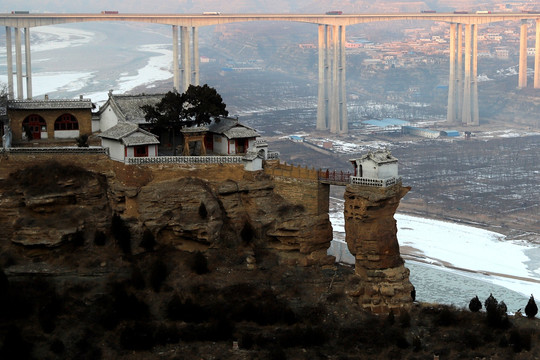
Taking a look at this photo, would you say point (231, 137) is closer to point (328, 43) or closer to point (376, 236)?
point (376, 236)

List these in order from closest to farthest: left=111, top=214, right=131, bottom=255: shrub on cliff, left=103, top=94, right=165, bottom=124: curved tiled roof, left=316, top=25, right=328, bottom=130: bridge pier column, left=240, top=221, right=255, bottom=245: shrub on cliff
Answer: left=111, top=214, right=131, bottom=255: shrub on cliff < left=240, top=221, right=255, bottom=245: shrub on cliff < left=103, top=94, right=165, bottom=124: curved tiled roof < left=316, top=25, right=328, bottom=130: bridge pier column

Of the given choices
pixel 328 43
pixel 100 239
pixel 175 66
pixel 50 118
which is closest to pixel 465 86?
pixel 328 43

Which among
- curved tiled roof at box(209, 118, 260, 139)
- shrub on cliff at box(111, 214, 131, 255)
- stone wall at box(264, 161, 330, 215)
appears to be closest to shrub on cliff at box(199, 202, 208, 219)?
shrub on cliff at box(111, 214, 131, 255)

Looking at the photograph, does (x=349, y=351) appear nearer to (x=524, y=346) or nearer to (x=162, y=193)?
(x=524, y=346)

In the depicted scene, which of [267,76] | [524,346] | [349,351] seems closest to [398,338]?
[349,351]

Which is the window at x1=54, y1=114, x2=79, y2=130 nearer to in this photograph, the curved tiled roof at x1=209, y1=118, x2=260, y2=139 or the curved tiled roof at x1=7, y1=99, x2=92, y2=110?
the curved tiled roof at x1=7, y1=99, x2=92, y2=110

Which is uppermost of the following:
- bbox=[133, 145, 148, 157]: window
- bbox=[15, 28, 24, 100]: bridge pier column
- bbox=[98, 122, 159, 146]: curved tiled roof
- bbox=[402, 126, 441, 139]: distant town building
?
bbox=[15, 28, 24, 100]: bridge pier column

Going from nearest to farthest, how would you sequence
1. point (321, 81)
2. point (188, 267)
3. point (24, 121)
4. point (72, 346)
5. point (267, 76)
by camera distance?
point (72, 346) → point (188, 267) → point (24, 121) → point (321, 81) → point (267, 76)
